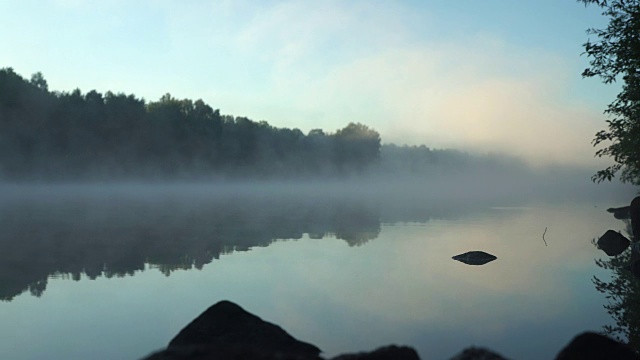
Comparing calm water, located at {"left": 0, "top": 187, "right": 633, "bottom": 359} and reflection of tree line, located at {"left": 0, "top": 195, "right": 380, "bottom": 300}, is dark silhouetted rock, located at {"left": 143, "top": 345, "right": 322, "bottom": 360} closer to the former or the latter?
calm water, located at {"left": 0, "top": 187, "right": 633, "bottom": 359}

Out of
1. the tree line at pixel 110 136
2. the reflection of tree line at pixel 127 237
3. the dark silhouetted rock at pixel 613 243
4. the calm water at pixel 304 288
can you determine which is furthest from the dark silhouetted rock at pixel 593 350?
the tree line at pixel 110 136

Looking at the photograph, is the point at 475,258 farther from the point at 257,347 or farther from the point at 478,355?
the point at 257,347

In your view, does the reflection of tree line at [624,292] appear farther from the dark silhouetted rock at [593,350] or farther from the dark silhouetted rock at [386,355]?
the dark silhouetted rock at [386,355]

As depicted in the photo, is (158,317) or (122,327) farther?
(158,317)

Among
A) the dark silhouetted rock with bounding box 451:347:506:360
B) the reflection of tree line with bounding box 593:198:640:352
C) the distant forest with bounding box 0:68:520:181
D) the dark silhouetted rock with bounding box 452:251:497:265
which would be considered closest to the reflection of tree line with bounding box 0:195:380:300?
the dark silhouetted rock with bounding box 452:251:497:265

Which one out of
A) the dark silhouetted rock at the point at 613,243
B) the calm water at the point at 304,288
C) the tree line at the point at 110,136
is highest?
the tree line at the point at 110,136

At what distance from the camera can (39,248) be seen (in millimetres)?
28078

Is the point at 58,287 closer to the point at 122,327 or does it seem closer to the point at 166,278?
the point at 166,278

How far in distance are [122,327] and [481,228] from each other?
31762 mm

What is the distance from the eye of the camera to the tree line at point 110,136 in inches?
3851

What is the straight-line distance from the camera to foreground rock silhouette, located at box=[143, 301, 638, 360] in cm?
613

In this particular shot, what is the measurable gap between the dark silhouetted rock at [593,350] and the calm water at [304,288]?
4.92m

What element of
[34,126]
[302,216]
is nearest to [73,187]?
[34,126]

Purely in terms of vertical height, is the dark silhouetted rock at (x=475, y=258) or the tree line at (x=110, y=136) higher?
the tree line at (x=110, y=136)
